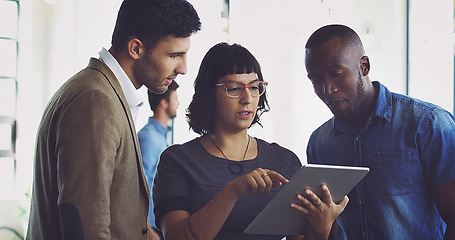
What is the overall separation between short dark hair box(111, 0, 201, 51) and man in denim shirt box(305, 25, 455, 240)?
1.73ft

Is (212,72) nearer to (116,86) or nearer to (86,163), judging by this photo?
(116,86)

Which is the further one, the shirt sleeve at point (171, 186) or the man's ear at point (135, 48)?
the shirt sleeve at point (171, 186)

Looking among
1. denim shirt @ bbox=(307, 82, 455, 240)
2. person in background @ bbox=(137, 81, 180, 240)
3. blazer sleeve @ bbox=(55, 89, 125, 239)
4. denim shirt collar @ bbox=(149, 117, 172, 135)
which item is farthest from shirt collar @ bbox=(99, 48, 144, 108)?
denim shirt collar @ bbox=(149, 117, 172, 135)

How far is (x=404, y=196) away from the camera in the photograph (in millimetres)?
1555

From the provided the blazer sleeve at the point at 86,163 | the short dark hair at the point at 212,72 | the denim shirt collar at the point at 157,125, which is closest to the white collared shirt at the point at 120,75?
the blazer sleeve at the point at 86,163

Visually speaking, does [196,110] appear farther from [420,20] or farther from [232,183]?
→ [420,20]

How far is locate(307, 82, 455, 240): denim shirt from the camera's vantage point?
59.6 inches

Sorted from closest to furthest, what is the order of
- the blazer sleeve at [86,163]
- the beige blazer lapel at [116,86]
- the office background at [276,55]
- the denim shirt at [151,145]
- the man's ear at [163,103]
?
the blazer sleeve at [86,163] → the beige blazer lapel at [116,86] → the denim shirt at [151,145] → the man's ear at [163,103] → the office background at [276,55]

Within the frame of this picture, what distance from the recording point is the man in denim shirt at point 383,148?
1.51 meters

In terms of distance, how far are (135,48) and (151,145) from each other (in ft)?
5.57

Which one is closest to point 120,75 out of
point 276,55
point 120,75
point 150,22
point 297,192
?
point 120,75

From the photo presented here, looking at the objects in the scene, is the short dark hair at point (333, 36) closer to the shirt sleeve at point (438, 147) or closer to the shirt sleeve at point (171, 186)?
the shirt sleeve at point (438, 147)

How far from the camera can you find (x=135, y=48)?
1.37 meters

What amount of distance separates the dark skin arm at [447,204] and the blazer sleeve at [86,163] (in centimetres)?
97
